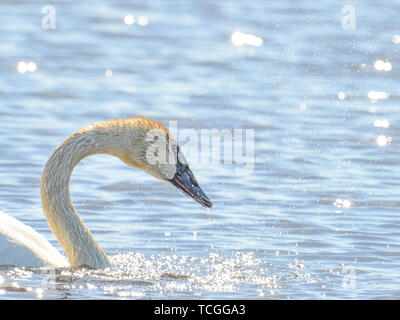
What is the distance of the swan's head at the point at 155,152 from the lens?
29.0ft

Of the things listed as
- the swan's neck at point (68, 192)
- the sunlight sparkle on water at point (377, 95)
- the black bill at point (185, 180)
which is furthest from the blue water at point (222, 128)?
the black bill at point (185, 180)

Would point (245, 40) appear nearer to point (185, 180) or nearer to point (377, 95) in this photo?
point (377, 95)

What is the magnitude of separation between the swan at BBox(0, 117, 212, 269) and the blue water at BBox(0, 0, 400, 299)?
17cm

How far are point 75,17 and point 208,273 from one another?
1225 cm

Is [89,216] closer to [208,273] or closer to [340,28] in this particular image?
[208,273]

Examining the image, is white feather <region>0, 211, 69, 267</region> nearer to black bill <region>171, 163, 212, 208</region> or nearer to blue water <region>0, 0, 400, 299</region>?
blue water <region>0, 0, 400, 299</region>

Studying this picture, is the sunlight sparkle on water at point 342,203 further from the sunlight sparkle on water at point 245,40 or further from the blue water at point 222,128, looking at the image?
the sunlight sparkle on water at point 245,40

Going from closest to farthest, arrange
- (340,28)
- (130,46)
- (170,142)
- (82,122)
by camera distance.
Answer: (170,142) → (82,122) → (130,46) → (340,28)

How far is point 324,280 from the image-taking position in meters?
9.03


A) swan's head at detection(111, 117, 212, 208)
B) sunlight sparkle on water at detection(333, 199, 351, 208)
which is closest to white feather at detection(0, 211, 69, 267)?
swan's head at detection(111, 117, 212, 208)

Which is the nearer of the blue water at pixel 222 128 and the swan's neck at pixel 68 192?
the swan's neck at pixel 68 192

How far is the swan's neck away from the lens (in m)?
8.87
